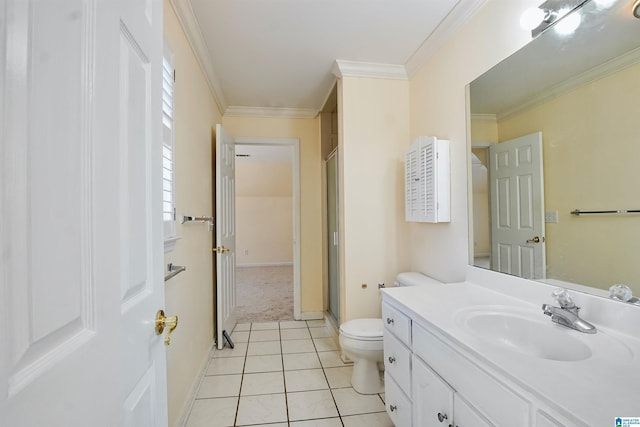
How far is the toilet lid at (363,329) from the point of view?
189 cm

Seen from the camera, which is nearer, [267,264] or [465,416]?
[465,416]

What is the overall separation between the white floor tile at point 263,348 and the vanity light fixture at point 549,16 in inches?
109

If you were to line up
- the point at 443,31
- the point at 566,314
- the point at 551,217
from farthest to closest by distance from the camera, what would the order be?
the point at 443,31, the point at 551,217, the point at 566,314

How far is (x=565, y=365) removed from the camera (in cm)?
77

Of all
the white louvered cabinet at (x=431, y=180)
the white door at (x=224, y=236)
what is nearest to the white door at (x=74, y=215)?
the white louvered cabinet at (x=431, y=180)

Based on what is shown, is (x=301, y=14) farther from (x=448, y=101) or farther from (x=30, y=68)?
(x=30, y=68)

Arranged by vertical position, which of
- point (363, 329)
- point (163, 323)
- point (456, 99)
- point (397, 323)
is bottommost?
point (363, 329)

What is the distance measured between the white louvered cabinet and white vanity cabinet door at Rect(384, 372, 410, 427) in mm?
1004

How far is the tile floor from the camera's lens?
1694 mm

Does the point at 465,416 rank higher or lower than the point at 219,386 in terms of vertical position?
higher

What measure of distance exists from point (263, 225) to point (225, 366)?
5010mm

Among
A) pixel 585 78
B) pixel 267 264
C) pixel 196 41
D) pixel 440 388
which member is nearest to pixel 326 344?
pixel 440 388

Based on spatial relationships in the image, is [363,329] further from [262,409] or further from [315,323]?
[315,323]

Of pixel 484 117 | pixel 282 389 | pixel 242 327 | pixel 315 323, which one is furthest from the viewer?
pixel 315 323
